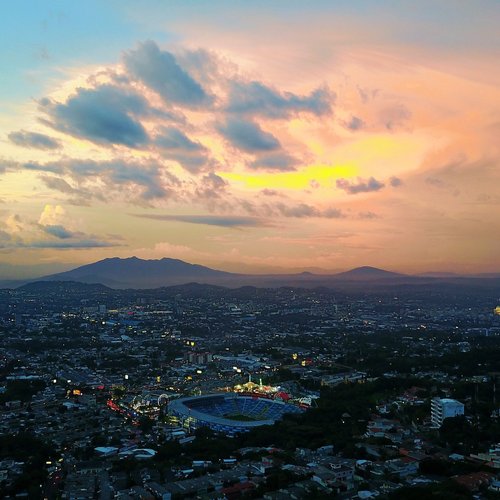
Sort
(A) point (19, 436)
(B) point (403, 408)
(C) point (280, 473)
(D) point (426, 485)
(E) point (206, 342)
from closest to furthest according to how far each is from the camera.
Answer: (D) point (426, 485) → (C) point (280, 473) → (A) point (19, 436) → (B) point (403, 408) → (E) point (206, 342)

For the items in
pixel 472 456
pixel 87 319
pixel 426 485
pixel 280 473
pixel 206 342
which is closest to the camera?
pixel 426 485

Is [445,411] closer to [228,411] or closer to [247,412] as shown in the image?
[247,412]

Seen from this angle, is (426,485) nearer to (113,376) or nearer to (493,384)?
(493,384)

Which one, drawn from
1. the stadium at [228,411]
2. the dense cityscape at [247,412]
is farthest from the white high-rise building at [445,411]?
the stadium at [228,411]

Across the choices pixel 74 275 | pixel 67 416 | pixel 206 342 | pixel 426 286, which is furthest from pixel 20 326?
pixel 74 275

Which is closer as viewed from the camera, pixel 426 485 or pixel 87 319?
pixel 426 485

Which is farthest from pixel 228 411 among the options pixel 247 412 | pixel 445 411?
pixel 445 411
